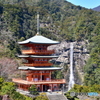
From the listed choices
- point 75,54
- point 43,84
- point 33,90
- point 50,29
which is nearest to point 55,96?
point 33,90

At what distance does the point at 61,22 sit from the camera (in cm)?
9394

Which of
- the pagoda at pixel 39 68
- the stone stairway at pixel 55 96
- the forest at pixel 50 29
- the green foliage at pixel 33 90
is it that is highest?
the forest at pixel 50 29

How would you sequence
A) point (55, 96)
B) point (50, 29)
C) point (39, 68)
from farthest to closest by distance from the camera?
point (50, 29) < point (39, 68) < point (55, 96)

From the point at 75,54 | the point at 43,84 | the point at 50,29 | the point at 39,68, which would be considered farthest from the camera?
the point at 50,29

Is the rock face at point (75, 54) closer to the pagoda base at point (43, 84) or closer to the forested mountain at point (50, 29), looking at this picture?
the forested mountain at point (50, 29)

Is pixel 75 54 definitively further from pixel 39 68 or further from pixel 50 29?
pixel 39 68

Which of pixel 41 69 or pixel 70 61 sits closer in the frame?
pixel 41 69

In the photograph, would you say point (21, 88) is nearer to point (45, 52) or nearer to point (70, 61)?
point (45, 52)

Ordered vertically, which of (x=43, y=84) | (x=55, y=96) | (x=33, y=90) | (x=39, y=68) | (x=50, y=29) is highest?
(x=50, y=29)

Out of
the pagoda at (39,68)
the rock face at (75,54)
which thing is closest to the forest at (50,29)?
the rock face at (75,54)

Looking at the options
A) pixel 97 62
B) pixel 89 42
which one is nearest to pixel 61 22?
pixel 89 42

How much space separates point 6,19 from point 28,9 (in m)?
16.8

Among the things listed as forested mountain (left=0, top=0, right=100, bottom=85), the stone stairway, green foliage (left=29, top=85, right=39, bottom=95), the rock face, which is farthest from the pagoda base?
the rock face

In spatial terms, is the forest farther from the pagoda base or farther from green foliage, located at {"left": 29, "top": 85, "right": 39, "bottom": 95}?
green foliage, located at {"left": 29, "top": 85, "right": 39, "bottom": 95}
